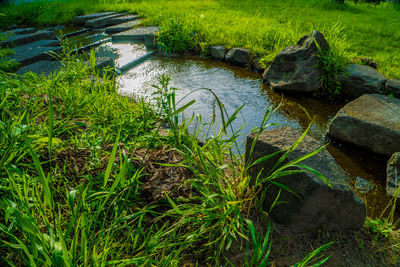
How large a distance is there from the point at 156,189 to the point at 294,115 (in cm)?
223

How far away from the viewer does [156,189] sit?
1585 mm

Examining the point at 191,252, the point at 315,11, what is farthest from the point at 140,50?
the point at 315,11

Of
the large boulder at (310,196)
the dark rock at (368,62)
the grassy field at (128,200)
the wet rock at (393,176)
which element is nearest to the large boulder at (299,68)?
the dark rock at (368,62)

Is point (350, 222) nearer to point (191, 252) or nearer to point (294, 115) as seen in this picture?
point (191, 252)

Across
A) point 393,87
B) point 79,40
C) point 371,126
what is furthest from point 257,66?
point 79,40

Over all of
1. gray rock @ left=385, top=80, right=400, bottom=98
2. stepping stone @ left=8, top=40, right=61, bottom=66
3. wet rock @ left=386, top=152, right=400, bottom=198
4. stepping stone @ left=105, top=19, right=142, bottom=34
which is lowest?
wet rock @ left=386, top=152, right=400, bottom=198

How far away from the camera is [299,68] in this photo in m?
Result: 3.60

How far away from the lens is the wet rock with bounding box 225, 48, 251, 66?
178 inches

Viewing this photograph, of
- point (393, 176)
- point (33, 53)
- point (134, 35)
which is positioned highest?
point (134, 35)

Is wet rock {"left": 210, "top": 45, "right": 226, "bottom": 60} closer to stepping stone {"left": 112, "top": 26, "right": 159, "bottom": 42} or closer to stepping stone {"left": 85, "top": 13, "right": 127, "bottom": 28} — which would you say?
stepping stone {"left": 112, "top": 26, "right": 159, "bottom": 42}

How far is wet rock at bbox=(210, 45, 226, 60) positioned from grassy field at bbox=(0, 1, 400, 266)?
276 centimetres

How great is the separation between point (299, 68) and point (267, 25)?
2362 mm

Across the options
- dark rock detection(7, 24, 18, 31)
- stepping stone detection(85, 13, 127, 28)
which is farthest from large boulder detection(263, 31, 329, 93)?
dark rock detection(7, 24, 18, 31)

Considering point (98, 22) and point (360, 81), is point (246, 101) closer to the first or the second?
point (360, 81)
